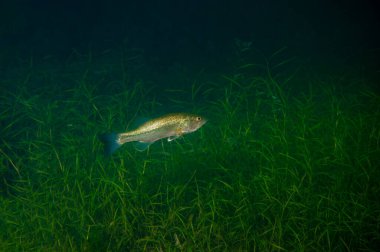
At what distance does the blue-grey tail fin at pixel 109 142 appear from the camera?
542 cm

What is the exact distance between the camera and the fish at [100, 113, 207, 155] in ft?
17.9

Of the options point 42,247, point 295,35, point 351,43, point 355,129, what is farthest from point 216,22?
point 42,247

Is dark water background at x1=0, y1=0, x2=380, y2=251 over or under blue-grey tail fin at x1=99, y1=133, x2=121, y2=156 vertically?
under

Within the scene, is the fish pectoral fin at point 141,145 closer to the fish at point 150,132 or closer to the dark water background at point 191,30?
the fish at point 150,132

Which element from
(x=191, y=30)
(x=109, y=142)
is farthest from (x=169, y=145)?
(x=191, y=30)

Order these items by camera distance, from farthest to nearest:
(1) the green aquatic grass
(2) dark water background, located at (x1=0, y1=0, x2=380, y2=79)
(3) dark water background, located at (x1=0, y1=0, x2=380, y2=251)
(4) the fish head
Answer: (2) dark water background, located at (x1=0, y1=0, x2=380, y2=79), (4) the fish head, (3) dark water background, located at (x1=0, y1=0, x2=380, y2=251), (1) the green aquatic grass

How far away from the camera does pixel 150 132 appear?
217 inches

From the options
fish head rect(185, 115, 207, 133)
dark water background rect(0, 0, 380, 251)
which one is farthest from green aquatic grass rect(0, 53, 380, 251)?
fish head rect(185, 115, 207, 133)

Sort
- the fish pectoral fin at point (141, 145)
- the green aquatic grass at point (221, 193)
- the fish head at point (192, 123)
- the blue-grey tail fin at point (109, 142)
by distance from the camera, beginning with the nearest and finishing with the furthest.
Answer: the green aquatic grass at point (221, 193) < the blue-grey tail fin at point (109, 142) < the fish pectoral fin at point (141, 145) < the fish head at point (192, 123)

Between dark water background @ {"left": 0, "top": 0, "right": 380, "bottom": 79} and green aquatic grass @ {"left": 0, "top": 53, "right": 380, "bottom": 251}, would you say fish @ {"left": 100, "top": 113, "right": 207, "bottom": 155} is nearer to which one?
green aquatic grass @ {"left": 0, "top": 53, "right": 380, "bottom": 251}

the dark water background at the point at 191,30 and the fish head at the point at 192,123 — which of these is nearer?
the fish head at the point at 192,123

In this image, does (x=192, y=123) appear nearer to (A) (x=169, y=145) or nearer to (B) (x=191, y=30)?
(A) (x=169, y=145)

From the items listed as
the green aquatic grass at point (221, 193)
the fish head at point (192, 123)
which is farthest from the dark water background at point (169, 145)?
the fish head at point (192, 123)

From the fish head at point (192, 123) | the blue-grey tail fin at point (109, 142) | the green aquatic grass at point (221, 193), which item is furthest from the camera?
the fish head at point (192, 123)
